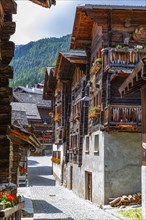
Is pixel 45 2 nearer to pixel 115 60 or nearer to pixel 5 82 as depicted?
pixel 5 82

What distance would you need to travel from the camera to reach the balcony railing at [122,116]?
18984 millimetres

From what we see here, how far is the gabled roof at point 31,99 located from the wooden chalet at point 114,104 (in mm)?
43916

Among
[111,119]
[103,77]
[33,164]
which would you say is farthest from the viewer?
[33,164]

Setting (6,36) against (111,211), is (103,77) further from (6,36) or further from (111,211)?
(6,36)

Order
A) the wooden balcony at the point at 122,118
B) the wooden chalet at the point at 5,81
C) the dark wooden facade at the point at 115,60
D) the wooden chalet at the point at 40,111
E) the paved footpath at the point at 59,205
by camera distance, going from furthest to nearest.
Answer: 1. the wooden chalet at the point at 40,111
2. the dark wooden facade at the point at 115,60
3. the wooden balcony at the point at 122,118
4. the paved footpath at the point at 59,205
5. the wooden chalet at the point at 5,81

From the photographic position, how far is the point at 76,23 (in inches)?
914

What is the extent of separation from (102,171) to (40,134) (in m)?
40.1

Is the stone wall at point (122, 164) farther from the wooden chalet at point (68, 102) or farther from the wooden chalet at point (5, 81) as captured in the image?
the wooden chalet at point (5, 81)

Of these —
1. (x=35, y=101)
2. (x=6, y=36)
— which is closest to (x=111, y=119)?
(x=6, y=36)

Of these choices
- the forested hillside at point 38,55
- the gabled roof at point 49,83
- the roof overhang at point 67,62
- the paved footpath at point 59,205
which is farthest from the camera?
the forested hillside at point 38,55

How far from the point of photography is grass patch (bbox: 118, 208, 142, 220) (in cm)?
1560

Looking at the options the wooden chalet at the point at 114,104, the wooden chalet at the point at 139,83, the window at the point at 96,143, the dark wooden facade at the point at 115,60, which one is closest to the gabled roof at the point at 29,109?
the wooden chalet at the point at 114,104

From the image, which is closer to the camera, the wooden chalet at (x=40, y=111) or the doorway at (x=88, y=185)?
the doorway at (x=88, y=185)

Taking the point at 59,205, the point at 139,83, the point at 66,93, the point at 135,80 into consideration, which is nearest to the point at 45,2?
the point at 135,80
